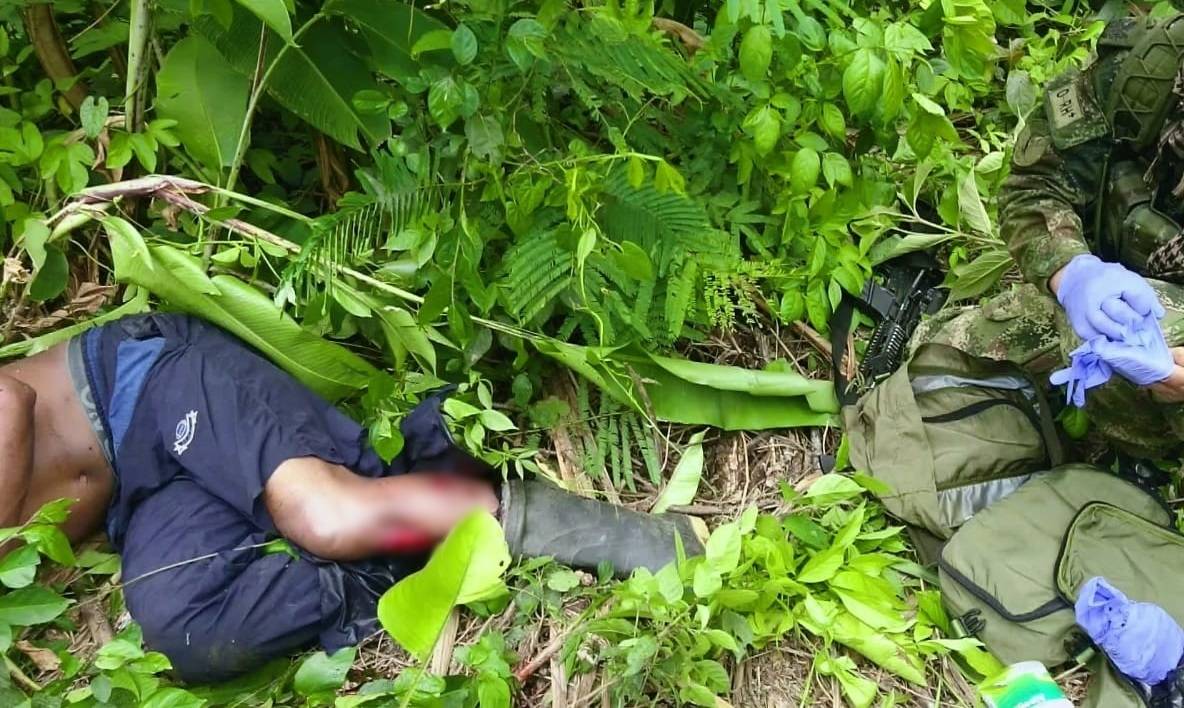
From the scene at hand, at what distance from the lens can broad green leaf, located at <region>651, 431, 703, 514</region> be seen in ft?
5.28

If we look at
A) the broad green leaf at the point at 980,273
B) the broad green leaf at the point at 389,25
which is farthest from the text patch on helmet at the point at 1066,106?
the broad green leaf at the point at 389,25

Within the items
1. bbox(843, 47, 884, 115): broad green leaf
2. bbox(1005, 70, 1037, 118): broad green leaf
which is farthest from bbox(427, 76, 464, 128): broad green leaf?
bbox(1005, 70, 1037, 118): broad green leaf

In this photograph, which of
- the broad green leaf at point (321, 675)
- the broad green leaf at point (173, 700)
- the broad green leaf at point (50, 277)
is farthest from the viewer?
the broad green leaf at point (50, 277)

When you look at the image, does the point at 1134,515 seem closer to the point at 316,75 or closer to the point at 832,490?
the point at 832,490

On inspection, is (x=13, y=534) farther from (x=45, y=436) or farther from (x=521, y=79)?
(x=521, y=79)

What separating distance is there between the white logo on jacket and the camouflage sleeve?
5.00ft

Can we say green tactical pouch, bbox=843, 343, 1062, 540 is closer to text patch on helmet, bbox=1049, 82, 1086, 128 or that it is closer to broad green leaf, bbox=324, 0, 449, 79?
text patch on helmet, bbox=1049, 82, 1086, 128

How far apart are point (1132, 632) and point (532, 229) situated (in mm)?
1168

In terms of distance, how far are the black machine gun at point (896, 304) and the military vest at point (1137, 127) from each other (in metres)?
0.41

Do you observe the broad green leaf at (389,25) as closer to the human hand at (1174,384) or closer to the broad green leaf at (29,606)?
the broad green leaf at (29,606)

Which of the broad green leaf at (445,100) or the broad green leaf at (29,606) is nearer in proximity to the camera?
the broad green leaf at (29,606)

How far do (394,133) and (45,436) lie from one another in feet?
2.78

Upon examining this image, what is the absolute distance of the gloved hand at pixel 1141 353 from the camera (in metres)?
1.28

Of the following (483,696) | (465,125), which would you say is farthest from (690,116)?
(483,696)
